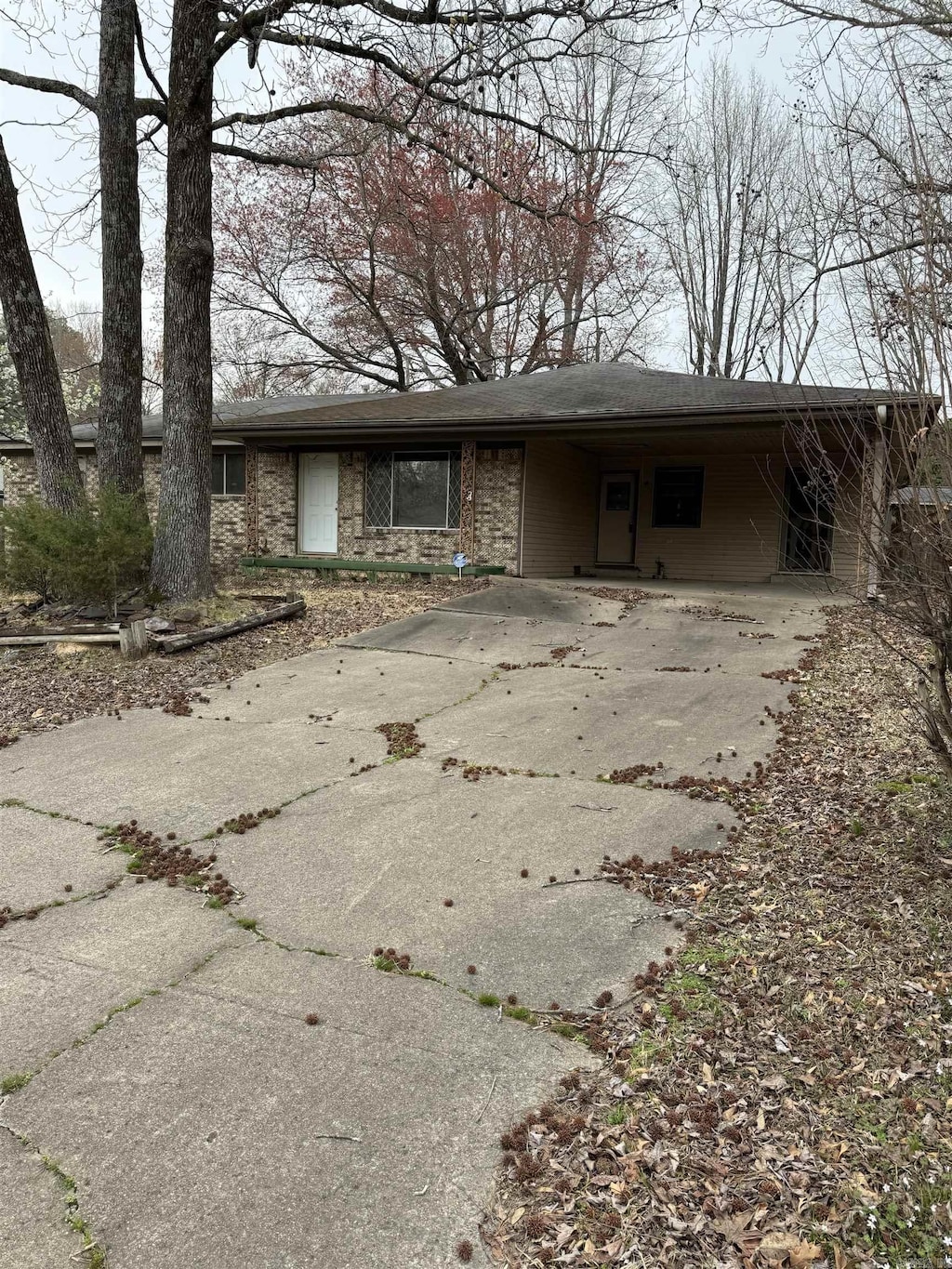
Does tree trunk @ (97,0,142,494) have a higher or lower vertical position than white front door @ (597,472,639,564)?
higher

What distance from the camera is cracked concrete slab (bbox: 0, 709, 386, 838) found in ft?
14.0

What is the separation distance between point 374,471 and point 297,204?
10610 millimetres

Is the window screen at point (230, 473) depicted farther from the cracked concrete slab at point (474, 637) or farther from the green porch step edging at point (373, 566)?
the cracked concrete slab at point (474, 637)

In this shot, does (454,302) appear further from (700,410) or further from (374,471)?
(700,410)

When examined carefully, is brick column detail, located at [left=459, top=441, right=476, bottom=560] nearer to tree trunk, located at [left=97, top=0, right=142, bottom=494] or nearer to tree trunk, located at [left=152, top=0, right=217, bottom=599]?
tree trunk, located at [left=152, top=0, right=217, bottom=599]

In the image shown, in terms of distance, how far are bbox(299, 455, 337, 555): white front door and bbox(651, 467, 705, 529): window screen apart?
6.21 metres

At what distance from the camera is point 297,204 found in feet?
68.1

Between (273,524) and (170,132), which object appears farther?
(273,524)

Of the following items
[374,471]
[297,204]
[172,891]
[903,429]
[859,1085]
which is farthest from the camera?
[297,204]

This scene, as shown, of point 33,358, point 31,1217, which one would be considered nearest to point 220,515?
point 33,358

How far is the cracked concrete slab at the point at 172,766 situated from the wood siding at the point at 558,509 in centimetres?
856

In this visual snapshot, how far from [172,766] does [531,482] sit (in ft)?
31.8

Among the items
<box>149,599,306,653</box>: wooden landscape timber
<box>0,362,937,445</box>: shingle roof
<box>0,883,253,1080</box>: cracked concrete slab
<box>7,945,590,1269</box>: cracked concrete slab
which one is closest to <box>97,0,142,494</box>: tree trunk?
<box>149,599,306,653</box>: wooden landscape timber

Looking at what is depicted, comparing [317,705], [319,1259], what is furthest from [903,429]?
[317,705]
